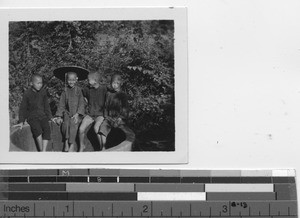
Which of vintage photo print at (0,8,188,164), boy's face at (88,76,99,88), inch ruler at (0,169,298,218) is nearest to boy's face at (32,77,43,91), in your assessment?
vintage photo print at (0,8,188,164)

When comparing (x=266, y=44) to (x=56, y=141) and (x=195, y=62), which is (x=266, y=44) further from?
(x=56, y=141)

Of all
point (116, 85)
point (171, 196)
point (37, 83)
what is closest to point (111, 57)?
point (116, 85)

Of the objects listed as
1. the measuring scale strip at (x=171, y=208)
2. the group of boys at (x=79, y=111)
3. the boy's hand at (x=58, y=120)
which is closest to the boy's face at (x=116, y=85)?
the group of boys at (x=79, y=111)

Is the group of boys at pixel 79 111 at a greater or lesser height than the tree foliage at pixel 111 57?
lesser

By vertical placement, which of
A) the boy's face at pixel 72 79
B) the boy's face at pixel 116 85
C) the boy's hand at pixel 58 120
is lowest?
the boy's hand at pixel 58 120

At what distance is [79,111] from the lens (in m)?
1.03

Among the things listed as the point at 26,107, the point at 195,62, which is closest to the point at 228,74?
the point at 195,62

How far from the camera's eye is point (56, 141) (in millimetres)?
1031

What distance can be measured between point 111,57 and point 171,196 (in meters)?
0.35

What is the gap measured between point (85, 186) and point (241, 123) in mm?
383

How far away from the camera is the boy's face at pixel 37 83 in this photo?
1.03 m

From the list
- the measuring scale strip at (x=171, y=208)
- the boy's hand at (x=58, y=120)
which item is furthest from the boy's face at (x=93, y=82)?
the measuring scale strip at (x=171, y=208)

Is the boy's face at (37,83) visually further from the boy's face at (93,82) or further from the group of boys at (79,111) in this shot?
the boy's face at (93,82)

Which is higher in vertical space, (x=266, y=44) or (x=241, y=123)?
(x=266, y=44)
